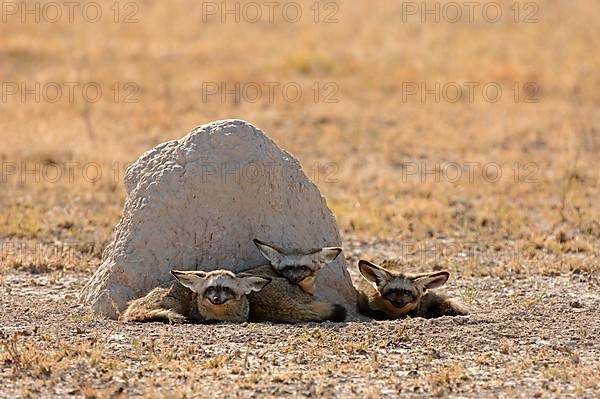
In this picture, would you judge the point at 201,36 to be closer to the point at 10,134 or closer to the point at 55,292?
the point at 10,134

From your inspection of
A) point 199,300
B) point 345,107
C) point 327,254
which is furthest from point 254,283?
point 345,107

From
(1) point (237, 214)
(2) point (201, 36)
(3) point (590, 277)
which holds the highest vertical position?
(2) point (201, 36)

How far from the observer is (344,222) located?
15.0 meters

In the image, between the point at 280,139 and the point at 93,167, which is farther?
the point at 280,139

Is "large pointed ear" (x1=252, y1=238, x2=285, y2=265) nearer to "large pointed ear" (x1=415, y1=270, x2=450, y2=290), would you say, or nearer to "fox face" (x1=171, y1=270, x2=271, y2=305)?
"fox face" (x1=171, y1=270, x2=271, y2=305)

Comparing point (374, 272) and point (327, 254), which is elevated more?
point (327, 254)

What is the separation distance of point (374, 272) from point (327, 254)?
634 mm

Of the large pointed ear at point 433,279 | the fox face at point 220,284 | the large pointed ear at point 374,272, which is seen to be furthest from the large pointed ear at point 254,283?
the large pointed ear at point 433,279

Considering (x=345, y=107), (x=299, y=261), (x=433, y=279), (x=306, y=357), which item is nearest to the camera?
(x=306, y=357)

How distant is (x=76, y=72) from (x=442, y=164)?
9.45 metres

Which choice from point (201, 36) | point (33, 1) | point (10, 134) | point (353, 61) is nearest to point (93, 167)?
point (10, 134)

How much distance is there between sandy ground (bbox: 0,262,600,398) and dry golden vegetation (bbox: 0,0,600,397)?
1.1 inches

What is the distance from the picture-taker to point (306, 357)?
28.2 ft

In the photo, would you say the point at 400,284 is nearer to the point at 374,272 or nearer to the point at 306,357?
the point at 374,272
